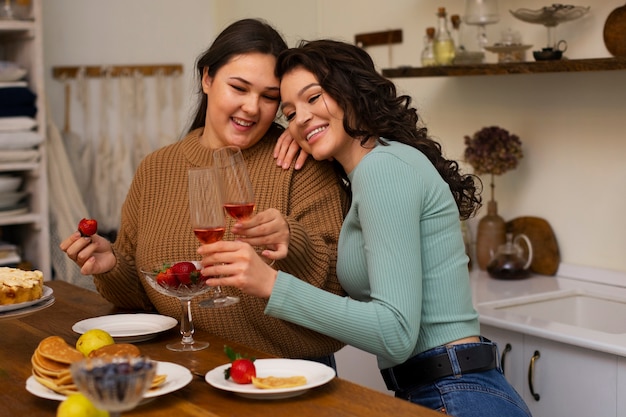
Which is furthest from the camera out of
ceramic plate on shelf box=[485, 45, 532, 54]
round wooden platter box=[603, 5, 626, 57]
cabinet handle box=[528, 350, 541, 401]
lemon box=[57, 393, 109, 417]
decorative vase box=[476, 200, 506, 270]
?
decorative vase box=[476, 200, 506, 270]

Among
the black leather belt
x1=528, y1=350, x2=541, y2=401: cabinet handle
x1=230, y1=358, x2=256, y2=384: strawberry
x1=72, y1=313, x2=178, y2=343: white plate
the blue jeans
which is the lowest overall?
x1=528, y1=350, x2=541, y2=401: cabinet handle

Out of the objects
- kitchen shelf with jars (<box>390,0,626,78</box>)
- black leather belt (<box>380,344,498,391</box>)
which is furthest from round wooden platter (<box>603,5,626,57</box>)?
black leather belt (<box>380,344,498,391</box>)

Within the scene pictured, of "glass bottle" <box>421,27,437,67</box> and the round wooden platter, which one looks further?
A: "glass bottle" <box>421,27,437,67</box>

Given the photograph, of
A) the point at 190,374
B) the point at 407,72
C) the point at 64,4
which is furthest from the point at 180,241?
the point at 64,4

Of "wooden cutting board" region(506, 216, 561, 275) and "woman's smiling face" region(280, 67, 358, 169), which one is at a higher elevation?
"woman's smiling face" region(280, 67, 358, 169)

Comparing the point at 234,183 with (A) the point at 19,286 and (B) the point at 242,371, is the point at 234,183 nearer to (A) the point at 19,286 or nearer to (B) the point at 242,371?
(B) the point at 242,371

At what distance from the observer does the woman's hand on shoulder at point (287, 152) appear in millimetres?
2127

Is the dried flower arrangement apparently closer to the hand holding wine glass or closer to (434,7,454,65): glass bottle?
(434,7,454,65): glass bottle

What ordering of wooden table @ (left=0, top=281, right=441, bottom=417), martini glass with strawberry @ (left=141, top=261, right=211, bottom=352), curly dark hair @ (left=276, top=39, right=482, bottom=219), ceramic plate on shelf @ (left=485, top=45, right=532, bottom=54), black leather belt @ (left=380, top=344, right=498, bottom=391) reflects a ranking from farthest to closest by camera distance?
ceramic plate on shelf @ (left=485, top=45, right=532, bottom=54) → curly dark hair @ (left=276, top=39, right=482, bottom=219) → black leather belt @ (left=380, top=344, right=498, bottom=391) → martini glass with strawberry @ (left=141, top=261, right=211, bottom=352) → wooden table @ (left=0, top=281, right=441, bottom=417)

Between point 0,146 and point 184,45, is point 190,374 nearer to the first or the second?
point 0,146

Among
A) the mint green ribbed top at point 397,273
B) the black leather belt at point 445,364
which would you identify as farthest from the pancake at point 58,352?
the black leather belt at point 445,364

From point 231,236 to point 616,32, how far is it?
141 centimetres

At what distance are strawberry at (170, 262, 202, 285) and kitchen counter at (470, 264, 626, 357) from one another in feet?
3.84

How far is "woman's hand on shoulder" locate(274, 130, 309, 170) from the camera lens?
2.13 metres
